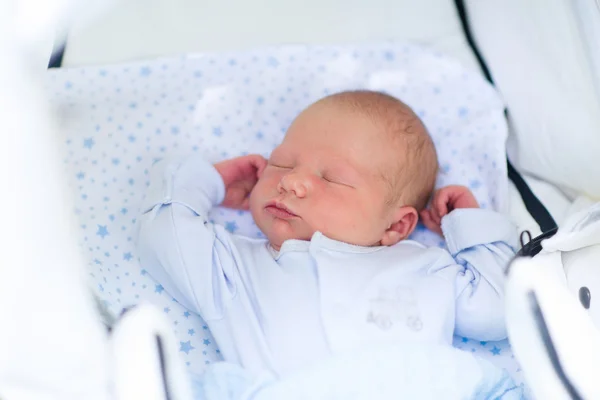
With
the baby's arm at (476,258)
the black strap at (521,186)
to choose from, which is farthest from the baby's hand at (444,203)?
the black strap at (521,186)

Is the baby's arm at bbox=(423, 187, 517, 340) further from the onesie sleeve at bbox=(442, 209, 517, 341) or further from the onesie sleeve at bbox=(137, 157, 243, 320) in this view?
the onesie sleeve at bbox=(137, 157, 243, 320)

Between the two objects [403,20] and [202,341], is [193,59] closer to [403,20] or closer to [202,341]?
[403,20]

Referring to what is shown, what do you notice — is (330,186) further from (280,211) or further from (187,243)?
(187,243)

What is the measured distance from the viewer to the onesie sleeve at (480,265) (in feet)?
3.25

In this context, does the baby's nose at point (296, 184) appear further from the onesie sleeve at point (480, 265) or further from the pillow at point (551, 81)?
the pillow at point (551, 81)

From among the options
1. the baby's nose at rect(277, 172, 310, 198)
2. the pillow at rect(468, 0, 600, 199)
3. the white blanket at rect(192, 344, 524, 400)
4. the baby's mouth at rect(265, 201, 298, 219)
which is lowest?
the white blanket at rect(192, 344, 524, 400)

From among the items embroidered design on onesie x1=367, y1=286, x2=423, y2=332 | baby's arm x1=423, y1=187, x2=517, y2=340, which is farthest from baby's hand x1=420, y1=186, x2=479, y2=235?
embroidered design on onesie x1=367, y1=286, x2=423, y2=332

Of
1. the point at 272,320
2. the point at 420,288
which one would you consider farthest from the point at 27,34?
the point at 420,288

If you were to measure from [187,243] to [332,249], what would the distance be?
220 mm

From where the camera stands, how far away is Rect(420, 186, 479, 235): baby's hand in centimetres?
117

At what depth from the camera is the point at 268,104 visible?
131 centimetres

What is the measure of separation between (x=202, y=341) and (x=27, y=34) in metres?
0.66

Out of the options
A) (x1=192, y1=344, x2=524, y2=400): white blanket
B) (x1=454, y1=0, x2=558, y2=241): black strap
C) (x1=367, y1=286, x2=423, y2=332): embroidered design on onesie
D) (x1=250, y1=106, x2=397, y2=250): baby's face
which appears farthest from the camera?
(x1=454, y1=0, x2=558, y2=241): black strap

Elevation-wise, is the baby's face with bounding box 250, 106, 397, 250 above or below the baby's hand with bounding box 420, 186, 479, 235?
above
